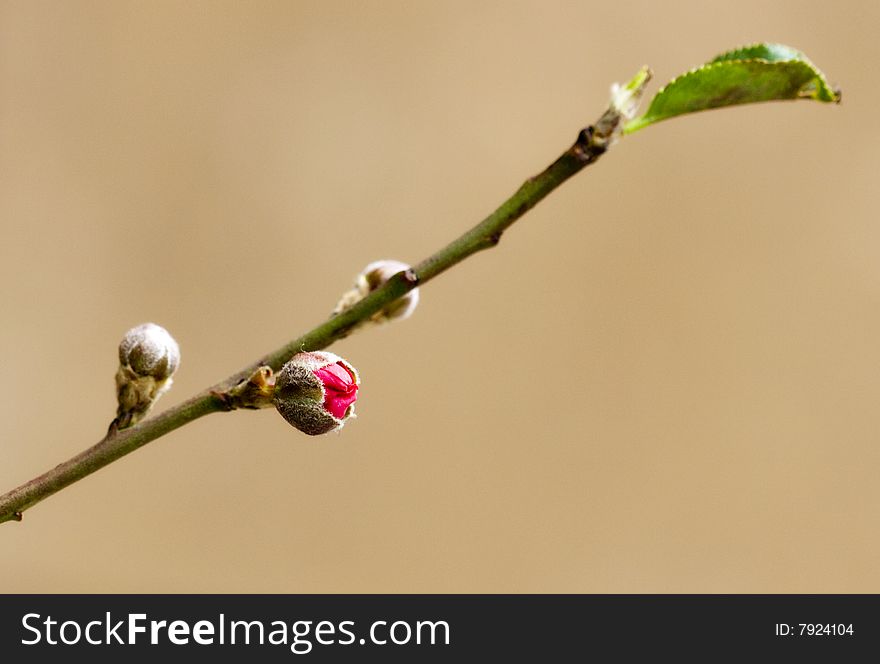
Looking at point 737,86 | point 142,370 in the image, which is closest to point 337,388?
point 142,370

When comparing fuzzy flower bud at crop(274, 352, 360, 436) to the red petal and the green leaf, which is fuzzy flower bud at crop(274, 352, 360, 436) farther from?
the green leaf

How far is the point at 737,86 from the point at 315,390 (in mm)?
234

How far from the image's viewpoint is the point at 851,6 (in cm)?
238

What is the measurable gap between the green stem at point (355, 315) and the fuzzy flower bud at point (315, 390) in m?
0.01

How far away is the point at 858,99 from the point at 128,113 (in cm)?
183

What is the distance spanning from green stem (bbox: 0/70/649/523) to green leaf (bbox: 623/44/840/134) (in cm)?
2

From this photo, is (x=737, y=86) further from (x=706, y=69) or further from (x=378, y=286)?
(x=378, y=286)

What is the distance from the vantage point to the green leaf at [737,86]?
1.34 ft

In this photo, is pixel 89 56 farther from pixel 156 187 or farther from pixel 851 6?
pixel 851 6

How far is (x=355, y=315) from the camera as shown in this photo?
0.43 meters

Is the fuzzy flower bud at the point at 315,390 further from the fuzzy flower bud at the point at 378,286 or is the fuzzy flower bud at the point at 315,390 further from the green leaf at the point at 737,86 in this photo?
the green leaf at the point at 737,86

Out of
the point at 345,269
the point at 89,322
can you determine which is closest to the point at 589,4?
the point at 345,269

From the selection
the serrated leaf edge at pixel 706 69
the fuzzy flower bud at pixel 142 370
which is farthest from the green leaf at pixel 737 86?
the fuzzy flower bud at pixel 142 370

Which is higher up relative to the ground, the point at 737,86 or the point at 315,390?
the point at 737,86
